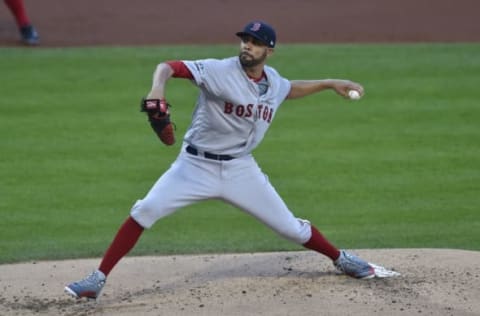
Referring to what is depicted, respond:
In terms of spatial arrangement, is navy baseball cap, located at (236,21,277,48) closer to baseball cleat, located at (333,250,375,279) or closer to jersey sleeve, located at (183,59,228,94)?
jersey sleeve, located at (183,59,228,94)

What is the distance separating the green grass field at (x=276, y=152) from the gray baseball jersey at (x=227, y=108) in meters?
1.64

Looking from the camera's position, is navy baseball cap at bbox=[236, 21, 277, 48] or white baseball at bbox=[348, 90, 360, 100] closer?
navy baseball cap at bbox=[236, 21, 277, 48]

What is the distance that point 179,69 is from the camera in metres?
6.06

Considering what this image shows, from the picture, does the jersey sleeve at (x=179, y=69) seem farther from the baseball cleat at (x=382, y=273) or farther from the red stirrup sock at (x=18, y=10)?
the red stirrup sock at (x=18, y=10)

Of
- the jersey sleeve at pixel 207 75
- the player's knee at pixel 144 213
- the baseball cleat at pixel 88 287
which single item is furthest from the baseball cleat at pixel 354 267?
the baseball cleat at pixel 88 287

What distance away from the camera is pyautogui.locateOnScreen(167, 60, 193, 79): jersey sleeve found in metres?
6.02

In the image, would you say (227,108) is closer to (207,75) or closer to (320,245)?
(207,75)

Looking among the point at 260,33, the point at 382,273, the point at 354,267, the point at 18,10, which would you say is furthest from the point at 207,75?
the point at 18,10

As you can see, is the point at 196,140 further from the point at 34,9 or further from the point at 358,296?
the point at 34,9

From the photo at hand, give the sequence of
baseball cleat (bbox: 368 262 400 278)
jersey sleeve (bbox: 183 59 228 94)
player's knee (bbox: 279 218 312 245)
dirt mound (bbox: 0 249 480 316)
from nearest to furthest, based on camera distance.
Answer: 1. jersey sleeve (bbox: 183 59 228 94)
2. dirt mound (bbox: 0 249 480 316)
3. player's knee (bbox: 279 218 312 245)
4. baseball cleat (bbox: 368 262 400 278)

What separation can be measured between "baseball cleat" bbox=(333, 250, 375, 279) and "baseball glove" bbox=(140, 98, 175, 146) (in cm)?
152

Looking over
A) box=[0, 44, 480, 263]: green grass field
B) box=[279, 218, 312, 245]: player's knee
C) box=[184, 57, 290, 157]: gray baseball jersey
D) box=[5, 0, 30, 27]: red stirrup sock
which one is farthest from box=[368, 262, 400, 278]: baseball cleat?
box=[5, 0, 30, 27]: red stirrup sock

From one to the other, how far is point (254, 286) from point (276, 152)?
3.84m

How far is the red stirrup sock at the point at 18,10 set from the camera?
13530 mm
